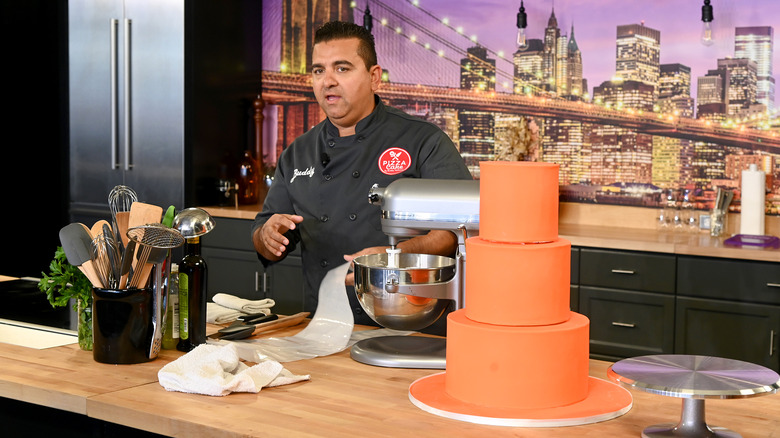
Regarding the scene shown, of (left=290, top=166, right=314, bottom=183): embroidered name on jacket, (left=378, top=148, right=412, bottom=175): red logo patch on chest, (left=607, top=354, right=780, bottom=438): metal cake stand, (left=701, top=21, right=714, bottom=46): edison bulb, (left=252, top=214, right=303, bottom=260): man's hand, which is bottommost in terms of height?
(left=607, top=354, right=780, bottom=438): metal cake stand

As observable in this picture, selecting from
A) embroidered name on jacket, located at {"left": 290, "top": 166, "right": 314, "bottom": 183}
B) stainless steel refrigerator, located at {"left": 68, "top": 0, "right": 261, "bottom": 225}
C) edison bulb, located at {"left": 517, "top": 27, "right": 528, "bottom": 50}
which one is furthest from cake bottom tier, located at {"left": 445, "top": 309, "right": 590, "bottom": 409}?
stainless steel refrigerator, located at {"left": 68, "top": 0, "right": 261, "bottom": 225}

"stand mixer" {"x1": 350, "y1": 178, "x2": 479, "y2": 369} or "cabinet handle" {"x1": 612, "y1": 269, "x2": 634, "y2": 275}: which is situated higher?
"stand mixer" {"x1": 350, "y1": 178, "x2": 479, "y2": 369}

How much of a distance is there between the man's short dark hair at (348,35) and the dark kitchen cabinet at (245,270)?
1.90 metres

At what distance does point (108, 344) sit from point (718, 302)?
8.13ft

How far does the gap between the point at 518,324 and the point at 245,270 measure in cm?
320

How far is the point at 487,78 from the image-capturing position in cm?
466

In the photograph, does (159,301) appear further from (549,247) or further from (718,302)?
(718,302)

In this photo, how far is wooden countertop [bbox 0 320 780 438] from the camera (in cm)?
153

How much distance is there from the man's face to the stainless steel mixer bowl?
90 cm

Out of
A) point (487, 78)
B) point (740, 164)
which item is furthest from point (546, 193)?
point (487, 78)

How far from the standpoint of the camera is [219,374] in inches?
69.8

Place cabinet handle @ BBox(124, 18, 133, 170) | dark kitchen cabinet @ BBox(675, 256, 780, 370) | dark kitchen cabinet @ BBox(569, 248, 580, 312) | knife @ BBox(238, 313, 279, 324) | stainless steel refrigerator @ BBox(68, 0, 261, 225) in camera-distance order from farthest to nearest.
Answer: cabinet handle @ BBox(124, 18, 133, 170) → stainless steel refrigerator @ BBox(68, 0, 261, 225) → dark kitchen cabinet @ BBox(569, 248, 580, 312) → dark kitchen cabinet @ BBox(675, 256, 780, 370) → knife @ BBox(238, 313, 279, 324)

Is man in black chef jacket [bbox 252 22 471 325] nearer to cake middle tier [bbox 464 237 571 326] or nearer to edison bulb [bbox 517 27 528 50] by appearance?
cake middle tier [bbox 464 237 571 326]

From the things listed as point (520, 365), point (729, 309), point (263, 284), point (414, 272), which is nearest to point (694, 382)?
point (520, 365)
